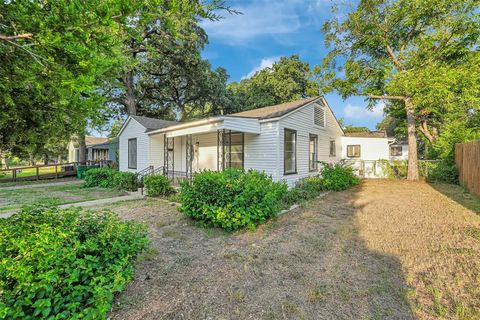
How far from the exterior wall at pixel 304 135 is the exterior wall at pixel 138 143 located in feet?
25.8

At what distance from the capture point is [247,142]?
399 inches

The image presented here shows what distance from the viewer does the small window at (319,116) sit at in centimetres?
1220

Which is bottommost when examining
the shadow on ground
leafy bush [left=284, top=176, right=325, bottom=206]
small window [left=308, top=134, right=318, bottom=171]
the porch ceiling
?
the shadow on ground

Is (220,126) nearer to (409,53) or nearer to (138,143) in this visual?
(138,143)

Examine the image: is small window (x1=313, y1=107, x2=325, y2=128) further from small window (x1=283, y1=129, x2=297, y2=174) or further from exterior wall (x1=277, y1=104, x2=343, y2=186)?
small window (x1=283, y1=129, x2=297, y2=174)

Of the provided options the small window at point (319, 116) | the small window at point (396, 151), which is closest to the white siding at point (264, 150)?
the small window at point (319, 116)

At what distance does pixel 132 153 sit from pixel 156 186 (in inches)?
246

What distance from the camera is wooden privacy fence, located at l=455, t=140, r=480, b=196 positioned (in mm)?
8367

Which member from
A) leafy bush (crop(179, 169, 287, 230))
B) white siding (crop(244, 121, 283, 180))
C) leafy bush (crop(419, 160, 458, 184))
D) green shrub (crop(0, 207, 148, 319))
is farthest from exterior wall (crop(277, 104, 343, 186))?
green shrub (crop(0, 207, 148, 319))

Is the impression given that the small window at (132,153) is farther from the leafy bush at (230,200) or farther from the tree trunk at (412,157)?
the tree trunk at (412,157)

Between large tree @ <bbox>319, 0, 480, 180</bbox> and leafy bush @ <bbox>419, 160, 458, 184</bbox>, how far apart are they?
2.95 ft

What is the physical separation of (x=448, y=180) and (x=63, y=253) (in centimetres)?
1688

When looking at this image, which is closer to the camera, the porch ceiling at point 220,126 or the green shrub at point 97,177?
the porch ceiling at point 220,126

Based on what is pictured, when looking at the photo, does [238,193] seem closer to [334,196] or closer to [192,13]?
[192,13]
